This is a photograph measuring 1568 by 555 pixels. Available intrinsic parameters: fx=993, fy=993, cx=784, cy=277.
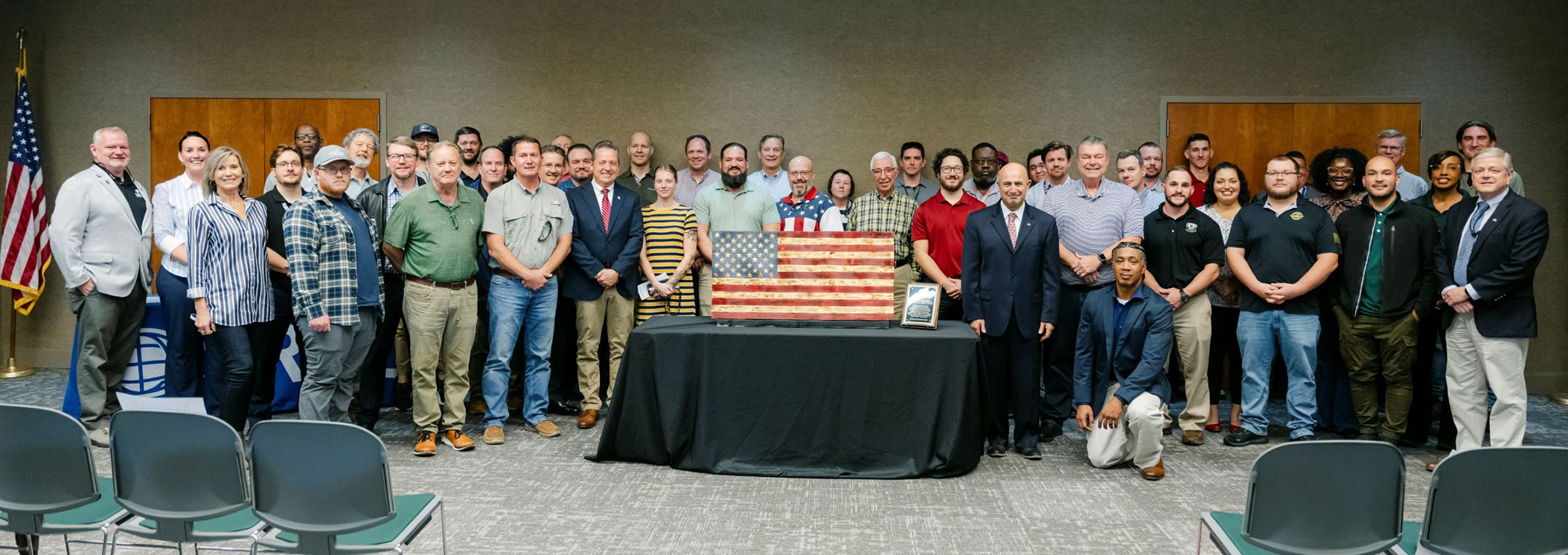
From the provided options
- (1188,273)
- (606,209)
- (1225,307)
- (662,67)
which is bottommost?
→ (1225,307)

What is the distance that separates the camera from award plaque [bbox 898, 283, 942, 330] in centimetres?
505

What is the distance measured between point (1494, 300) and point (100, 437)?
748 cm

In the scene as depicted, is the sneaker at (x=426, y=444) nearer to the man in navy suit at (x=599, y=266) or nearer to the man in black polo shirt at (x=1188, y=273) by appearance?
the man in navy suit at (x=599, y=266)

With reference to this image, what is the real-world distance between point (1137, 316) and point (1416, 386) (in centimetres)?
210

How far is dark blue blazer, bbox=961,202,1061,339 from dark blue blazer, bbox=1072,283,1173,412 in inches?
14.5

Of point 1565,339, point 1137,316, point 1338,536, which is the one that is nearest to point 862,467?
point 1137,316

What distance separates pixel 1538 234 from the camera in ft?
16.4

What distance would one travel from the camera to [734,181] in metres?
6.71

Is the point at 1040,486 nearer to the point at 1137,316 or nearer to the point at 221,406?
the point at 1137,316

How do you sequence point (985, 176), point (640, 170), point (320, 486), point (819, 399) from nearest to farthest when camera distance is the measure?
point (320, 486), point (819, 399), point (985, 176), point (640, 170)

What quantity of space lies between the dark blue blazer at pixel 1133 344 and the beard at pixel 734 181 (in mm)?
2432

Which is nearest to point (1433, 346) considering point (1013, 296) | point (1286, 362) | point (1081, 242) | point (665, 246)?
point (1286, 362)

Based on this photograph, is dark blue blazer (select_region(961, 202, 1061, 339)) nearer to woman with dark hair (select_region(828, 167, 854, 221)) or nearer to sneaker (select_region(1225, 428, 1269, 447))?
sneaker (select_region(1225, 428, 1269, 447))

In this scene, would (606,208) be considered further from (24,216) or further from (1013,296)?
(24,216)
